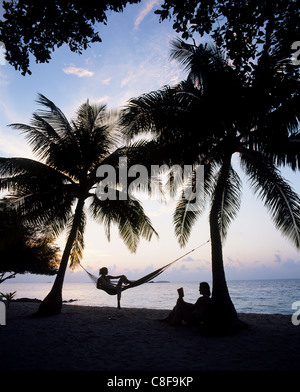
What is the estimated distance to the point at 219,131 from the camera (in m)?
5.96

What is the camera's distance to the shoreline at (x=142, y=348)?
9.37 feet

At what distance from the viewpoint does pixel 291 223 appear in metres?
5.67

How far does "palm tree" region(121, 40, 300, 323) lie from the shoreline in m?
0.92

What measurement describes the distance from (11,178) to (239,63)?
651cm

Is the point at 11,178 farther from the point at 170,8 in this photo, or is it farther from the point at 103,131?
the point at 170,8

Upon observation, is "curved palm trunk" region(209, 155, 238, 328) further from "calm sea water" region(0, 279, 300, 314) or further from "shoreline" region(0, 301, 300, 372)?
"calm sea water" region(0, 279, 300, 314)

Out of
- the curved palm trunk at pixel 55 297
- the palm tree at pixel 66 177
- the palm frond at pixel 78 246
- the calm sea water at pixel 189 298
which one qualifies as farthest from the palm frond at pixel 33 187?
the calm sea water at pixel 189 298

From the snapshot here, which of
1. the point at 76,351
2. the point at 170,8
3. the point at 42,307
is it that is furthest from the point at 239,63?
the point at 42,307

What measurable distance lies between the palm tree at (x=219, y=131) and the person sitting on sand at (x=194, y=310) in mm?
279

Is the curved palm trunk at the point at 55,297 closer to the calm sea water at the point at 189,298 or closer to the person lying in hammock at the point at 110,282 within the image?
the person lying in hammock at the point at 110,282

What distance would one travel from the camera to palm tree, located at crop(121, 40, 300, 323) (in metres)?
5.39

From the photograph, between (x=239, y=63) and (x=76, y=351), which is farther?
(x=239, y=63)

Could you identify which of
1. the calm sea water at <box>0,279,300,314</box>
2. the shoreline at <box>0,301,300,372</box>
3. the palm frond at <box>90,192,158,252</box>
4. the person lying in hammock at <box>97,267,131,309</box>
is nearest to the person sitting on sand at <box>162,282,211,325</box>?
the shoreline at <box>0,301,300,372</box>

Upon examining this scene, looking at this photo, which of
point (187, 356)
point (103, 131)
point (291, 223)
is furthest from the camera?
point (103, 131)
